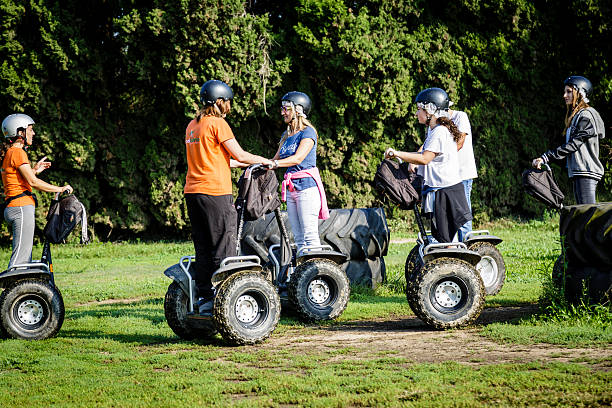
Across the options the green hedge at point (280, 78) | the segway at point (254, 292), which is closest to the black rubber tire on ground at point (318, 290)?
the segway at point (254, 292)

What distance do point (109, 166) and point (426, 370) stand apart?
38.6 ft

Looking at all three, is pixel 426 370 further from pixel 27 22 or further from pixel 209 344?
pixel 27 22

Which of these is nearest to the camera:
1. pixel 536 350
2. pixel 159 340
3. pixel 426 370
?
pixel 426 370

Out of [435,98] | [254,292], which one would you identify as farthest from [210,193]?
[435,98]

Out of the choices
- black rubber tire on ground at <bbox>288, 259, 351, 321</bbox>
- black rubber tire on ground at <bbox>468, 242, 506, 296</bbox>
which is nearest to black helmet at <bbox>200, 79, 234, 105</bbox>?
black rubber tire on ground at <bbox>288, 259, 351, 321</bbox>

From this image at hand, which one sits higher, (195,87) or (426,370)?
(195,87)

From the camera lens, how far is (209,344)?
5613 mm

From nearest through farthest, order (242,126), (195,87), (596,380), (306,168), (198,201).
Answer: (596,380)
(198,201)
(306,168)
(195,87)
(242,126)

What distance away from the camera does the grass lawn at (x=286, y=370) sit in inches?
149

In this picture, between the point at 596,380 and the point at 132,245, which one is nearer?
the point at 596,380

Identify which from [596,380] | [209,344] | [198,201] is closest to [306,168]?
[198,201]

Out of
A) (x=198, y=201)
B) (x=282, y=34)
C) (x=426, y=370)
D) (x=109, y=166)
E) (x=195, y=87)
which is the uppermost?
(x=282, y=34)

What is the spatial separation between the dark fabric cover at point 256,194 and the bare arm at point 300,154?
0.28m

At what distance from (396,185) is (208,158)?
1741mm
